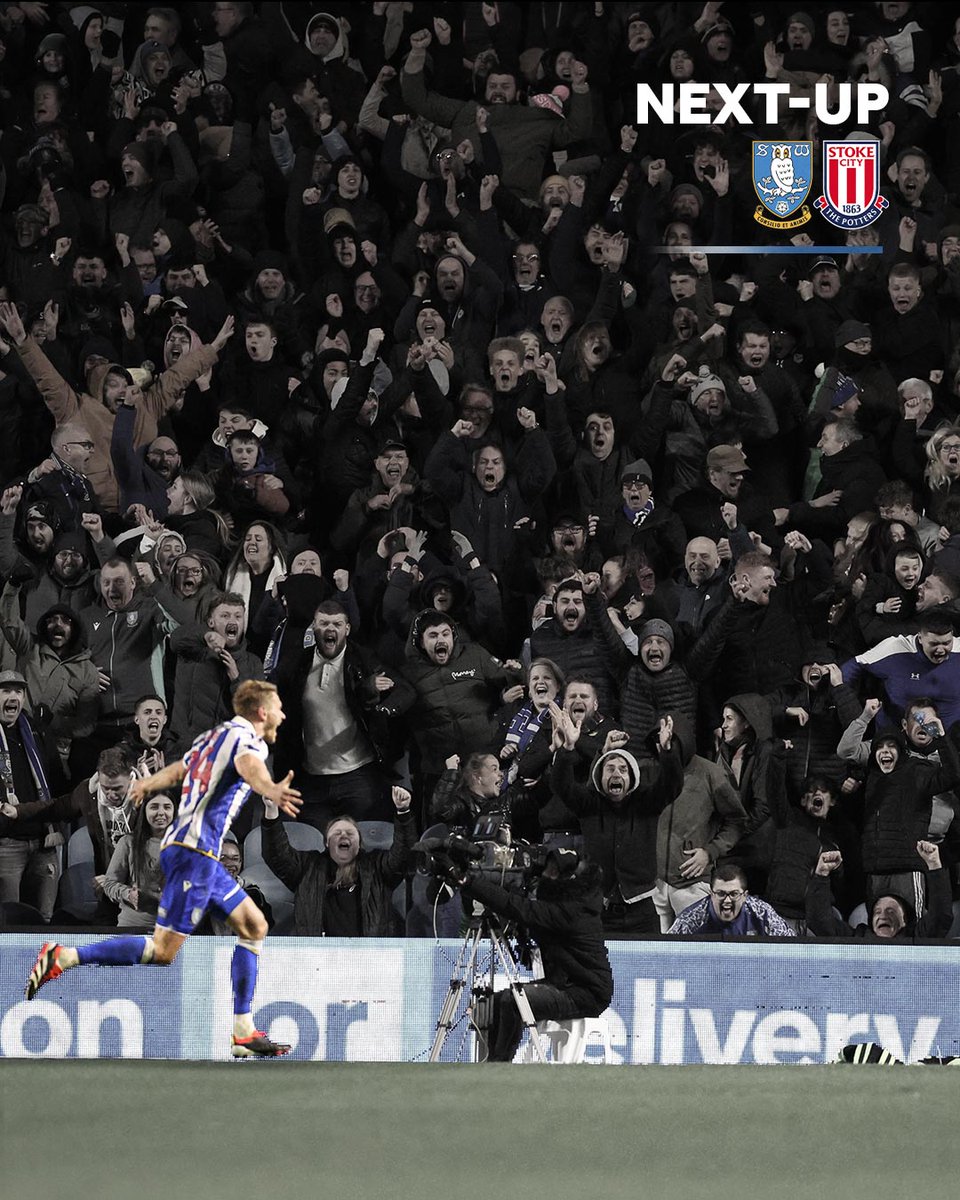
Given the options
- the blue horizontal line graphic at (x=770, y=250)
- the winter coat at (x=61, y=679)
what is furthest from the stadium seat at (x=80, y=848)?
the blue horizontal line graphic at (x=770, y=250)

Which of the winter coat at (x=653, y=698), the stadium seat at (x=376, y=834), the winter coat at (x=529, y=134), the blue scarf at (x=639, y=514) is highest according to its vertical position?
the winter coat at (x=529, y=134)

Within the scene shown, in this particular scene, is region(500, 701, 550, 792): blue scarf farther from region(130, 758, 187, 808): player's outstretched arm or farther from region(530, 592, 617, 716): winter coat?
region(130, 758, 187, 808): player's outstretched arm

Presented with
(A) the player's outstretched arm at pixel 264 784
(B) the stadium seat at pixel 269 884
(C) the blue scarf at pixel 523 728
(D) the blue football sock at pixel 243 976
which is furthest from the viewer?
(C) the blue scarf at pixel 523 728

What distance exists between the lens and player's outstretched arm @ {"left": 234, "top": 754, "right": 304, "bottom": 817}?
529 cm

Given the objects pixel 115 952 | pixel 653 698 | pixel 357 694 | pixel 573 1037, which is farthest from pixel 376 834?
pixel 115 952

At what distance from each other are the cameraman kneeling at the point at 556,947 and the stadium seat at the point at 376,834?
0.58 meters

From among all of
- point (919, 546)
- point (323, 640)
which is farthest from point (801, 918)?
point (323, 640)

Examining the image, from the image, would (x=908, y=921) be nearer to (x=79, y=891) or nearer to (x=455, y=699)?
(x=455, y=699)

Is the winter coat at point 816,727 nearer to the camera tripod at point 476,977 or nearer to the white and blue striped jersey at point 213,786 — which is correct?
the camera tripod at point 476,977

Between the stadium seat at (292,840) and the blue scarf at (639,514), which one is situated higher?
the blue scarf at (639,514)

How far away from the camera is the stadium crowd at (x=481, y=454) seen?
26.6 ft

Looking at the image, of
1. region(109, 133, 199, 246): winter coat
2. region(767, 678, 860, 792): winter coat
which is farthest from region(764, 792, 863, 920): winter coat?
region(109, 133, 199, 246): winter coat

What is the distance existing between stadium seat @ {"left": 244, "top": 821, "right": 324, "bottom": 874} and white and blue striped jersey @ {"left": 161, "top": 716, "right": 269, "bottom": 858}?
2.26 metres

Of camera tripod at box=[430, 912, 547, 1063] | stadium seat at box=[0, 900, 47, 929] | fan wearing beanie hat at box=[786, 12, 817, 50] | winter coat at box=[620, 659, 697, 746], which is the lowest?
camera tripod at box=[430, 912, 547, 1063]
